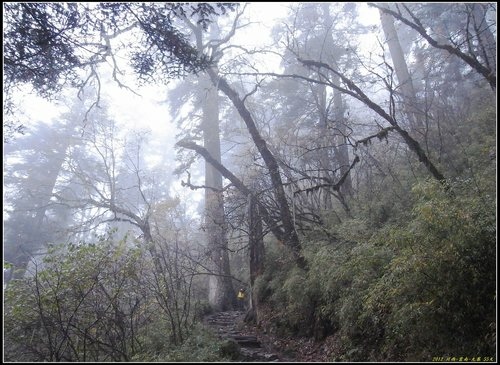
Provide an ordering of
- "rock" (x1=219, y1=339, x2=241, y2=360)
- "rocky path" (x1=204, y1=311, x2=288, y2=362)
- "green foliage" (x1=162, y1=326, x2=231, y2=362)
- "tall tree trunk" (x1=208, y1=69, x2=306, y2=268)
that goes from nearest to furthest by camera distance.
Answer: "green foliage" (x1=162, y1=326, x2=231, y2=362) < "rock" (x1=219, y1=339, x2=241, y2=360) < "rocky path" (x1=204, y1=311, x2=288, y2=362) < "tall tree trunk" (x1=208, y1=69, x2=306, y2=268)

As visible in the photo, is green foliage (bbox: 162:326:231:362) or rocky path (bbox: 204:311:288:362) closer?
green foliage (bbox: 162:326:231:362)

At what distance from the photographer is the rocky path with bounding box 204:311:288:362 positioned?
20.5 feet

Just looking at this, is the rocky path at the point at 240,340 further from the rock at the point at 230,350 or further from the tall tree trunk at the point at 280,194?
the tall tree trunk at the point at 280,194

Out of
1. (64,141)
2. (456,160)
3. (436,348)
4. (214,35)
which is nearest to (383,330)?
(436,348)

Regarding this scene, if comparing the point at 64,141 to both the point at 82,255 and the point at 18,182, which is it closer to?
the point at 18,182

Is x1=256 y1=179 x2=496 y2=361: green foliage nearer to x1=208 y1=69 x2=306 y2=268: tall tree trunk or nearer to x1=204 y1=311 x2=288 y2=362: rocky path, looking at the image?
x1=204 y1=311 x2=288 y2=362: rocky path

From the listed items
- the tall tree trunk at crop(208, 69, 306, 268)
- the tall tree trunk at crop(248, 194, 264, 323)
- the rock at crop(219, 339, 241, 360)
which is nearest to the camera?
the rock at crop(219, 339, 241, 360)

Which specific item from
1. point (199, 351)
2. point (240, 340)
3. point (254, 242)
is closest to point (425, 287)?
point (199, 351)

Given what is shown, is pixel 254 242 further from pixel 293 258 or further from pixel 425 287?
pixel 425 287

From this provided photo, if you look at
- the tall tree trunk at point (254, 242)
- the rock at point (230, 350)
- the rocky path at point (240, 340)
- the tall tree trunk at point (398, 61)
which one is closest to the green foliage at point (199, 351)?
the rock at point (230, 350)

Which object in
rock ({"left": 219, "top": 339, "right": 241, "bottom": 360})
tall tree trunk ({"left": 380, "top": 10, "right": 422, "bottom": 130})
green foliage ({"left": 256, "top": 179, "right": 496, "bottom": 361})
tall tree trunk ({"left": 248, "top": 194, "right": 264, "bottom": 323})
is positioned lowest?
rock ({"left": 219, "top": 339, "right": 241, "bottom": 360})

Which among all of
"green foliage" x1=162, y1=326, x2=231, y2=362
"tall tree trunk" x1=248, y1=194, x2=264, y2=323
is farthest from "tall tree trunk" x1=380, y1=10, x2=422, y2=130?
"green foliage" x1=162, y1=326, x2=231, y2=362

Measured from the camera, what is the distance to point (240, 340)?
7.77m

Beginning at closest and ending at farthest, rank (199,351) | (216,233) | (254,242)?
(199,351)
(254,242)
(216,233)
